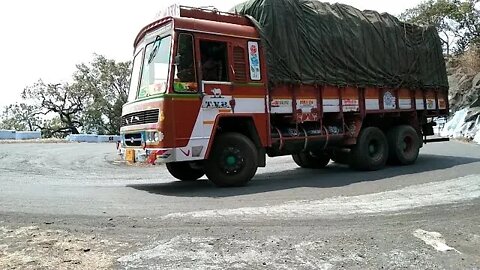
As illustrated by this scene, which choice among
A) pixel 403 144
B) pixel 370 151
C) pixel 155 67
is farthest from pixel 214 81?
pixel 403 144

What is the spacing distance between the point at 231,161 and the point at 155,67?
2393mm

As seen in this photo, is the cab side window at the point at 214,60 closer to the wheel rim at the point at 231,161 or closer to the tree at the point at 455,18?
the wheel rim at the point at 231,161

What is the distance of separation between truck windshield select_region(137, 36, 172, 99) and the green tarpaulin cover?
7.15ft

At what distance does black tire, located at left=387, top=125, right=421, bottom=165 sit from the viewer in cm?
1217

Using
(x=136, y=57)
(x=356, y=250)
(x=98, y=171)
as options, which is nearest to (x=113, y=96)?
(x=98, y=171)

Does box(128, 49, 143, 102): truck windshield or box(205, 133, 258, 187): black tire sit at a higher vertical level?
box(128, 49, 143, 102): truck windshield

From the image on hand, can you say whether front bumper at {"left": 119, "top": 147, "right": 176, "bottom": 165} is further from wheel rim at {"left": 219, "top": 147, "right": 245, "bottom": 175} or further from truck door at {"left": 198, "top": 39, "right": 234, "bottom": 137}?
wheel rim at {"left": 219, "top": 147, "right": 245, "bottom": 175}

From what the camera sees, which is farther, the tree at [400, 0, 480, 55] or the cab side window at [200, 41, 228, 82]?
the tree at [400, 0, 480, 55]

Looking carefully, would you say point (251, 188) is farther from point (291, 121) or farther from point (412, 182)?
point (412, 182)

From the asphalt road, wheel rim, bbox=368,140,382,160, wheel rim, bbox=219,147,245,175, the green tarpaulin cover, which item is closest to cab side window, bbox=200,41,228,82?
the green tarpaulin cover

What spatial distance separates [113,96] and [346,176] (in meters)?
46.2

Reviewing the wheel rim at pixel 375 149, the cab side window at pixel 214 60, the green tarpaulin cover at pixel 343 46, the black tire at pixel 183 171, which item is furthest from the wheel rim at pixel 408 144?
the cab side window at pixel 214 60

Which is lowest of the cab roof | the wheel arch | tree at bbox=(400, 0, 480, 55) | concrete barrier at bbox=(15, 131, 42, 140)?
the wheel arch

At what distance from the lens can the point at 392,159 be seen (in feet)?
40.7
